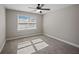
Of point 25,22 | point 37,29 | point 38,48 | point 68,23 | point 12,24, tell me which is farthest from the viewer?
point 37,29

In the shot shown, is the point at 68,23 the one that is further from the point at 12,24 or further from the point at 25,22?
the point at 12,24

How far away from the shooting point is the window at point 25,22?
514cm

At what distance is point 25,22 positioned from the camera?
18.1ft

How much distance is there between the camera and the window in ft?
16.8

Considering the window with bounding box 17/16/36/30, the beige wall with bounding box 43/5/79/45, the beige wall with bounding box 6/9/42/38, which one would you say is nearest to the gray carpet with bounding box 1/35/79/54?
the beige wall with bounding box 43/5/79/45

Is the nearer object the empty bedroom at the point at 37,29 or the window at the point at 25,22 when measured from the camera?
the empty bedroom at the point at 37,29

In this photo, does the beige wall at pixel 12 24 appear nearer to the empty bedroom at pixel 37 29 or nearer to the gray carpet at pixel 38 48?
the empty bedroom at pixel 37 29

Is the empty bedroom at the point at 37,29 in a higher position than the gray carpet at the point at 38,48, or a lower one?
higher

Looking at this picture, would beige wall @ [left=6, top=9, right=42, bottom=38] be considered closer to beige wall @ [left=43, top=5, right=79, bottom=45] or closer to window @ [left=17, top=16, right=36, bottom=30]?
window @ [left=17, top=16, right=36, bottom=30]

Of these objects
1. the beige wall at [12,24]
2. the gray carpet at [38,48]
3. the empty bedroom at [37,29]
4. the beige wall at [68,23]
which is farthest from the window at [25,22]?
the beige wall at [68,23]

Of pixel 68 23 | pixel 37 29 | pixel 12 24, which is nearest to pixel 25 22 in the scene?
pixel 12 24

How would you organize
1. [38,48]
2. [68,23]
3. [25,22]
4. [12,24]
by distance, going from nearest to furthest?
[38,48] < [68,23] < [12,24] < [25,22]

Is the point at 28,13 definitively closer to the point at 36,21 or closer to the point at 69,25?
the point at 36,21
